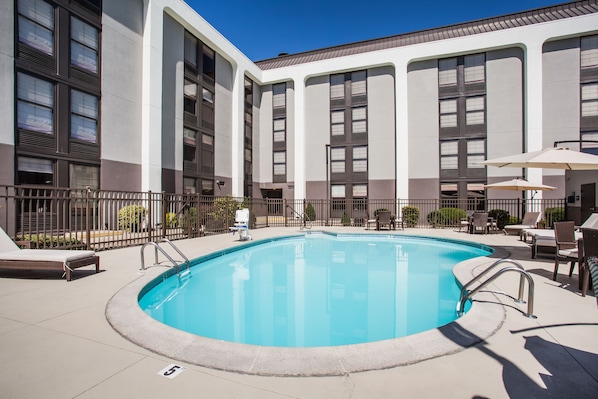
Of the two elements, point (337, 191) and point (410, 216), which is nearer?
point (410, 216)

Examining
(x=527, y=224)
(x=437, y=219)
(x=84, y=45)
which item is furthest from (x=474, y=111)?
(x=84, y=45)

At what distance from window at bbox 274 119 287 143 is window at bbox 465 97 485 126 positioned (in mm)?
13743

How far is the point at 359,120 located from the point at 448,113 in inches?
245

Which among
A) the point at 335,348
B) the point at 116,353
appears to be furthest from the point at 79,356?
the point at 335,348

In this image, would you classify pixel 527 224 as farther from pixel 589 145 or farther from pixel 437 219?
pixel 589 145

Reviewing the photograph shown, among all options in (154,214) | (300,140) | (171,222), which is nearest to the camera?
(171,222)

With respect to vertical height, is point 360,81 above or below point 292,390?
above

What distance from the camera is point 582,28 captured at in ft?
59.1

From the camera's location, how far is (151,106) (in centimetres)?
1556

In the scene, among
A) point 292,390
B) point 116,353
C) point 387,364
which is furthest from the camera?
point 116,353

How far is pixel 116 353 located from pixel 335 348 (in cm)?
199

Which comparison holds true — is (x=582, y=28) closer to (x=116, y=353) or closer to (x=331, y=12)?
(x=331, y=12)

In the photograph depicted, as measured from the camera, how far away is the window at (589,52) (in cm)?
1836

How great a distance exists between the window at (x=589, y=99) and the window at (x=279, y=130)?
19.9 metres
